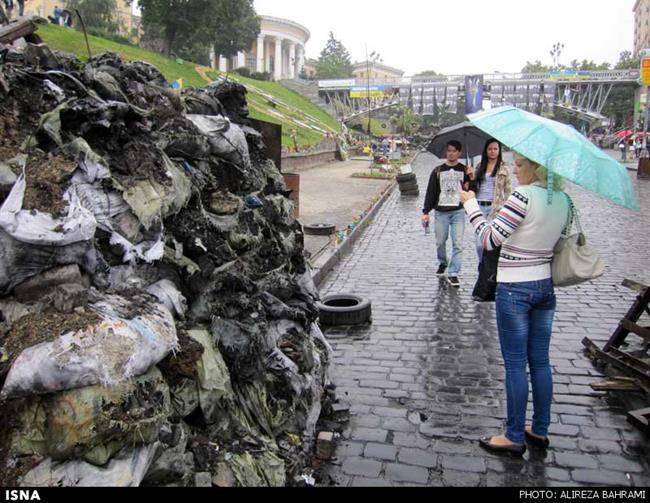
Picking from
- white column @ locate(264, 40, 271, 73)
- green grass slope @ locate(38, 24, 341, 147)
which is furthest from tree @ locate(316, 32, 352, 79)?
green grass slope @ locate(38, 24, 341, 147)

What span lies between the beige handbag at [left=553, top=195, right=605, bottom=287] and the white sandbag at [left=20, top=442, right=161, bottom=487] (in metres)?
2.68

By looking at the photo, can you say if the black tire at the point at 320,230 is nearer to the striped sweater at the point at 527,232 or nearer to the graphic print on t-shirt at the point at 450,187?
the graphic print on t-shirt at the point at 450,187

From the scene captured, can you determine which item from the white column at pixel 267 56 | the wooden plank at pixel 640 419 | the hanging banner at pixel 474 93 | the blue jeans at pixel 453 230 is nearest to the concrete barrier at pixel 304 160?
the blue jeans at pixel 453 230

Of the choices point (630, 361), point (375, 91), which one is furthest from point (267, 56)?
point (630, 361)

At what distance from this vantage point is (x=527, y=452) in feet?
11.9

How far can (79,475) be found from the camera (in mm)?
2098

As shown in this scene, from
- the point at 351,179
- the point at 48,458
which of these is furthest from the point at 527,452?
the point at 351,179

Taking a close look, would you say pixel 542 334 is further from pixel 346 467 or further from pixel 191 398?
pixel 191 398

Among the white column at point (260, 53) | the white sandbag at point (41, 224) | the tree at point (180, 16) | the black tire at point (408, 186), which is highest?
the white column at point (260, 53)

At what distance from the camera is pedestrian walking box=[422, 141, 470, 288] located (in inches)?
284

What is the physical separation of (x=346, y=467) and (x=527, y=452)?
1254mm

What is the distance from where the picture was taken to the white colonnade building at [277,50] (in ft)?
299

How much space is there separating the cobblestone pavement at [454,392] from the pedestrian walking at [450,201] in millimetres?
519

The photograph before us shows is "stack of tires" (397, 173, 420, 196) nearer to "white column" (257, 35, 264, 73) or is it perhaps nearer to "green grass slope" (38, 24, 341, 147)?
"green grass slope" (38, 24, 341, 147)
